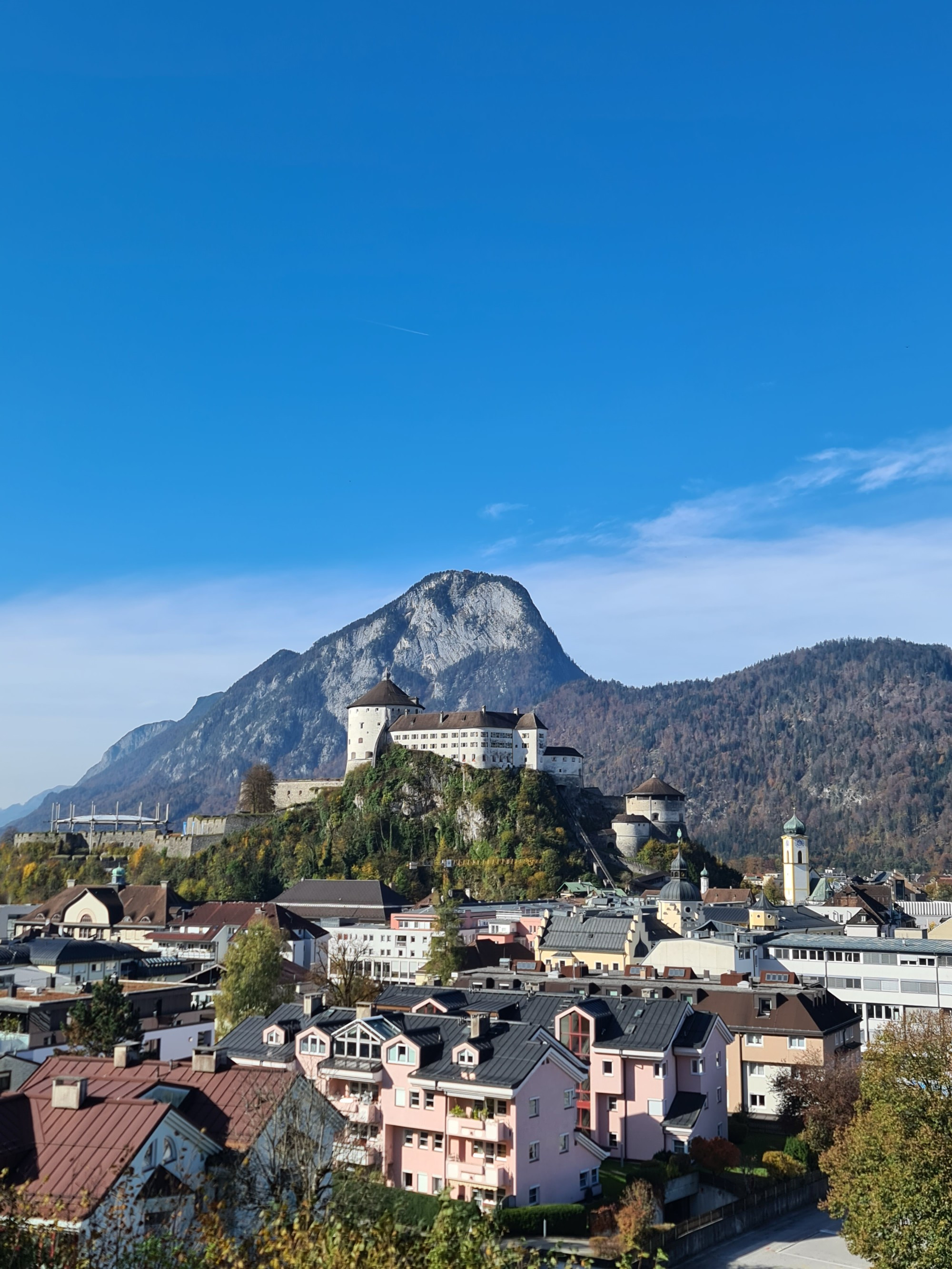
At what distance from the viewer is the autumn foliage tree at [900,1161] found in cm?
2697

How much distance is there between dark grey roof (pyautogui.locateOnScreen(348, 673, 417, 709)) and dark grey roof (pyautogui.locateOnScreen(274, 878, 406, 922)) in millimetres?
37387

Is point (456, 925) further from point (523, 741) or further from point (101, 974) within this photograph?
point (523, 741)

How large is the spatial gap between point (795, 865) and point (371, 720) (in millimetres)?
57597

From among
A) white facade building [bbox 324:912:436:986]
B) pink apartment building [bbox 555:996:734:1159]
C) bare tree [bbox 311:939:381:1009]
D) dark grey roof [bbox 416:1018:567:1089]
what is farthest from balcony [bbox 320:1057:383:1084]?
white facade building [bbox 324:912:436:986]

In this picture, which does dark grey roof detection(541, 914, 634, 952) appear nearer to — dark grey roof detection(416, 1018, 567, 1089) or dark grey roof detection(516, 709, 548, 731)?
dark grey roof detection(416, 1018, 567, 1089)

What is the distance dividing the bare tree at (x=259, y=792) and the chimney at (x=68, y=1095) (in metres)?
129

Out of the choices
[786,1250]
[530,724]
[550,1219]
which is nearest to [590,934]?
[786,1250]

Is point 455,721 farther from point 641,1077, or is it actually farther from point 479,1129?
point 479,1129

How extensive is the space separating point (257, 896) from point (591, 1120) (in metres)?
93.6

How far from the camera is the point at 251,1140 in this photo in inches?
1133

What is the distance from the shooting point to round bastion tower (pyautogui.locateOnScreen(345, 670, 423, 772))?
156 meters

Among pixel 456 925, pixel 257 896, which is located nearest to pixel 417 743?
pixel 257 896

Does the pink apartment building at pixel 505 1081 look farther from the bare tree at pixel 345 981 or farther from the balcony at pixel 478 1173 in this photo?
the bare tree at pixel 345 981

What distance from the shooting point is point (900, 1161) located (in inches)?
1172
